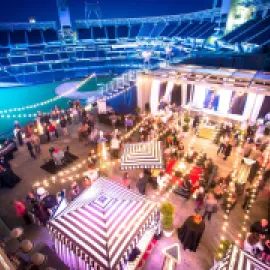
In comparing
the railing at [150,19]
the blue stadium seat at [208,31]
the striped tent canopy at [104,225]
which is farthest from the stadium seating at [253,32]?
the striped tent canopy at [104,225]

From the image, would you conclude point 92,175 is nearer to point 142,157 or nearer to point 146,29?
point 142,157

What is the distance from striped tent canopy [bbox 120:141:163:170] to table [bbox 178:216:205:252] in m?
2.17

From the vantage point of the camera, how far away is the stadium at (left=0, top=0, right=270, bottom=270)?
5.16 metres

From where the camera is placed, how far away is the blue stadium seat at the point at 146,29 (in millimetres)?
38481

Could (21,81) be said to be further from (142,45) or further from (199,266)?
(199,266)

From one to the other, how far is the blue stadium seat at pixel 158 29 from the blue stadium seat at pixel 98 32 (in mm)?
8767

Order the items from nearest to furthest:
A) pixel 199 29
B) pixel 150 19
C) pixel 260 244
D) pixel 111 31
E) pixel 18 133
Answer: pixel 260 244
pixel 18 133
pixel 199 29
pixel 111 31
pixel 150 19

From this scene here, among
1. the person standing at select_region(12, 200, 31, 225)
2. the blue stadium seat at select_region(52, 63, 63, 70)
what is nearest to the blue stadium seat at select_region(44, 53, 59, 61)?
the blue stadium seat at select_region(52, 63, 63, 70)

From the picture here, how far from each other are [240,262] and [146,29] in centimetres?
4166

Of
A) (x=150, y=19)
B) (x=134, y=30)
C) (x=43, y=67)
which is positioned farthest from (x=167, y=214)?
(x=150, y=19)

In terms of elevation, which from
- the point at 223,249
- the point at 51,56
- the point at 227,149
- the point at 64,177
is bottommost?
the point at 64,177

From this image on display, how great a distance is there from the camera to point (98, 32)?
37.7m

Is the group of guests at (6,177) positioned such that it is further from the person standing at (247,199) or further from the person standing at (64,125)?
the person standing at (247,199)

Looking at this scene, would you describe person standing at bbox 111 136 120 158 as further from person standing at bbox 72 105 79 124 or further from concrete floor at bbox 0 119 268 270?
person standing at bbox 72 105 79 124
